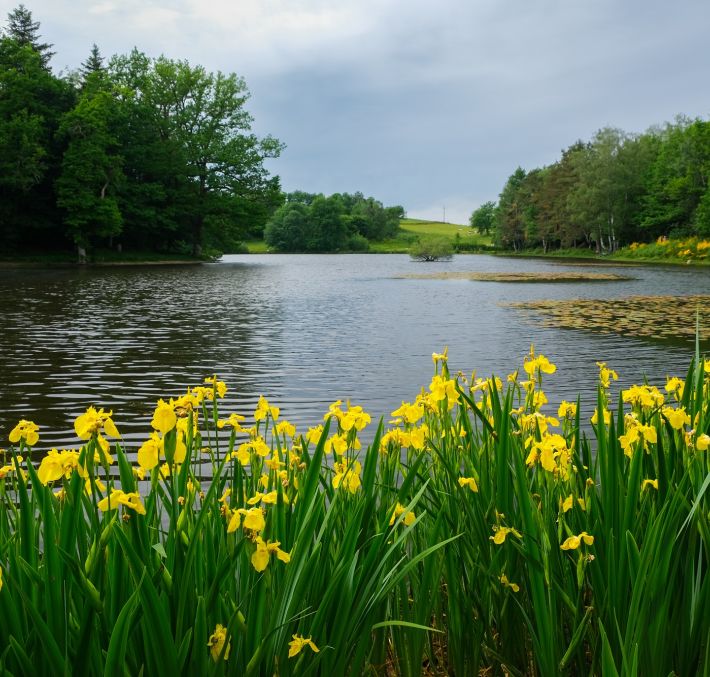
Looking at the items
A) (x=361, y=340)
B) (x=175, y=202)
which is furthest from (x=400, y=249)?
(x=361, y=340)

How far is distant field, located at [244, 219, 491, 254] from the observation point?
132m

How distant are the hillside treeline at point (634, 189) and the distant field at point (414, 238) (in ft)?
113

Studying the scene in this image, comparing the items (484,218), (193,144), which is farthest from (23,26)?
(484,218)

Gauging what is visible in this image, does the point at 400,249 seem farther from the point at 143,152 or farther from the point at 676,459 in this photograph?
the point at 676,459

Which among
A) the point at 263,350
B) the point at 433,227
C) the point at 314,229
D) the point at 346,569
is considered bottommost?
the point at 263,350

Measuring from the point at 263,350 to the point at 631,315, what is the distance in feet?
36.4

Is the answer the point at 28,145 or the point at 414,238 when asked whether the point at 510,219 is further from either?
the point at 28,145

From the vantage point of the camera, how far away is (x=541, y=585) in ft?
6.44

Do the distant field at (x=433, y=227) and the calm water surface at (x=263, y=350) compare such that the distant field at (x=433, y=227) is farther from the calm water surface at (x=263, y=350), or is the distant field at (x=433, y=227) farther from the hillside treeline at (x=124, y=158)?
the calm water surface at (x=263, y=350)

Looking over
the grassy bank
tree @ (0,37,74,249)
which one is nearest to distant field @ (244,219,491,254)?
the grassy bank

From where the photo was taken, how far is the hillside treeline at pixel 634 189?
58.6m

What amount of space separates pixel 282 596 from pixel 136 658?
0.38 metres

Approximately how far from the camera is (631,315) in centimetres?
1970

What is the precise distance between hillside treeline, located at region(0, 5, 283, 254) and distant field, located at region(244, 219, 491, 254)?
202 feet
